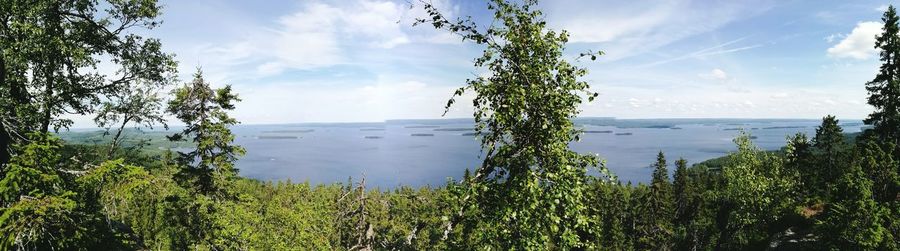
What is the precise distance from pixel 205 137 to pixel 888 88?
170 feet

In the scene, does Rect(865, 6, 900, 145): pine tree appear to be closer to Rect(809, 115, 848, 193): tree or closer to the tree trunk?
Rect(809, 115, 848, 193): tree

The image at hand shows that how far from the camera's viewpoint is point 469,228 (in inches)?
304

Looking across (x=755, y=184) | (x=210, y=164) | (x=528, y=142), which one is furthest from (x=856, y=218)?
(x=210, y=164)

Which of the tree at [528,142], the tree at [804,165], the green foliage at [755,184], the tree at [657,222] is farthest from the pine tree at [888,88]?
the tree at [528,142]

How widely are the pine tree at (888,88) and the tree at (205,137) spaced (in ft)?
164

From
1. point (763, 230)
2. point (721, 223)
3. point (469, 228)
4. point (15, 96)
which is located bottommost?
point (721, 223)

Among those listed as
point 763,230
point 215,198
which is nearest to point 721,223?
point 763,230

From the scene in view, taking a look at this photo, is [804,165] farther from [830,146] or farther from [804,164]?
[830,146]

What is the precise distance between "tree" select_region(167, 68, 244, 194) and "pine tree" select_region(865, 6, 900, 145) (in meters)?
50.1

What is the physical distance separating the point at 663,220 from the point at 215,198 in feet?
224

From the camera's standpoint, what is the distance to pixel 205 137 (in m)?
25.0

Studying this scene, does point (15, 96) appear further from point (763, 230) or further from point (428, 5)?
point (763, 230)

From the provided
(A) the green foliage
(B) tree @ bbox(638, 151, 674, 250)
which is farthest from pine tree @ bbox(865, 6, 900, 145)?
(B) tree @ bbox(638, 151, 674, 250)

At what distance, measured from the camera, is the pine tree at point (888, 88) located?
37.5 metres
